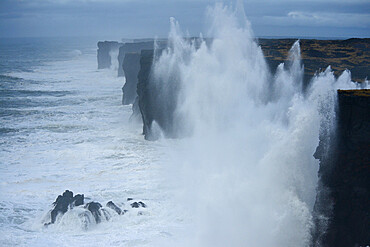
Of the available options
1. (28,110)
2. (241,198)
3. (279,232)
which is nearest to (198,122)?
(241,198)

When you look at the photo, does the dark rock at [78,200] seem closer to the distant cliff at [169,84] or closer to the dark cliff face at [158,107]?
the dark cliff face at [158,107]

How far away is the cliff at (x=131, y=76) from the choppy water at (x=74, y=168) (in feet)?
5.77

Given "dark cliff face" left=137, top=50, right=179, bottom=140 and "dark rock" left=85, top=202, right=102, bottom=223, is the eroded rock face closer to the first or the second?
"dark rock" left=85, top=202, right=102, bottom=223

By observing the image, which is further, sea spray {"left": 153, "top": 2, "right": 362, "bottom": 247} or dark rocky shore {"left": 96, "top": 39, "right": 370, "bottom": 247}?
sea spray {"left": 153, "top": 2, "right": 362, "bottom": 247}

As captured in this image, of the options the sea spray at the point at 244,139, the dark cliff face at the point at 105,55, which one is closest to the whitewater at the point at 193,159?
the sea spray at the point at 244,139

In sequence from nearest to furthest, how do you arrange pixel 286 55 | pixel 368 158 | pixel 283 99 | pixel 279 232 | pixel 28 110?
pixel 368 158
pixel 279 232
pixel 283 99
pixel 286 55
pixel 28 110

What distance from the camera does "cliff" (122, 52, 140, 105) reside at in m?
50.0

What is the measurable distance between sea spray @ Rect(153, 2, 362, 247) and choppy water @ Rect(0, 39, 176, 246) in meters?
2.23

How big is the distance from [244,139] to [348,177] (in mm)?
15395

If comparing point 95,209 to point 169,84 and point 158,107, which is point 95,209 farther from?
point 169,84

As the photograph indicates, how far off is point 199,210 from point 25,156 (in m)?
16.2

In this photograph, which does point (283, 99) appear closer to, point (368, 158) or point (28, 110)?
point (368, 158)

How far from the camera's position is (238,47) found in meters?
37.3

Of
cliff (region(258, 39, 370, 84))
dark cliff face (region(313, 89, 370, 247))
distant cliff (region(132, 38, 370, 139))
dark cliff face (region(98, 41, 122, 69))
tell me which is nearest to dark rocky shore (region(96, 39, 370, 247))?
dark cliff face (region(313, 89, 370, 247))
